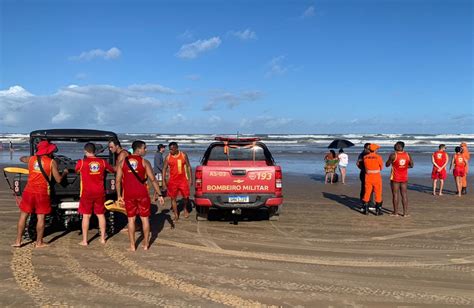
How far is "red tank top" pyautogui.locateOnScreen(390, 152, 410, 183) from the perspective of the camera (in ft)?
30.5

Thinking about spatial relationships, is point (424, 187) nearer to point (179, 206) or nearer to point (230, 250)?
point (179, 206)

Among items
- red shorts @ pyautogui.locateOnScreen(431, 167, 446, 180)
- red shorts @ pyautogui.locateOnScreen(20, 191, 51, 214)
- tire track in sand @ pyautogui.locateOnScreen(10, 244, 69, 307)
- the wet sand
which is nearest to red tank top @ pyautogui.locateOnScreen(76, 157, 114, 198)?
red shorts @ pyautogui.locateOnScreen(20, 191, 51, 214)

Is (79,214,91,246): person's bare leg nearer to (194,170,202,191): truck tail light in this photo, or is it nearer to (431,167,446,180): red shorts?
(194,170,202,191): truck tail light

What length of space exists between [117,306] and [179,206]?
663 cm

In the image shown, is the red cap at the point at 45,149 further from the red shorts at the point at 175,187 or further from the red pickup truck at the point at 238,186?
the red shorts at the point at 175,187

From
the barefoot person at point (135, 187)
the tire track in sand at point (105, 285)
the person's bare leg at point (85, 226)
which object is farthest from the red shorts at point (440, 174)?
the tire track in sand at point (105, 285)

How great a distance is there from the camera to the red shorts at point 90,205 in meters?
6.46

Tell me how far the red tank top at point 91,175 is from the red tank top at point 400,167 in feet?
21.3

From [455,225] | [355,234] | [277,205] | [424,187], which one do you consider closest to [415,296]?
[355,234]

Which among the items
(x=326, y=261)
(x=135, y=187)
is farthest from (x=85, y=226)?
(x=326, y=261)

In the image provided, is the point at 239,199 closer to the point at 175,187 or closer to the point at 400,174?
the point at 175,187

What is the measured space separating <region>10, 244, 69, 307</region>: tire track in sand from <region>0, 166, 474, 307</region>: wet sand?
0.01 m

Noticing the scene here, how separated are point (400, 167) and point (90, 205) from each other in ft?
22.2

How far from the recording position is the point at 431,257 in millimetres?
6070
